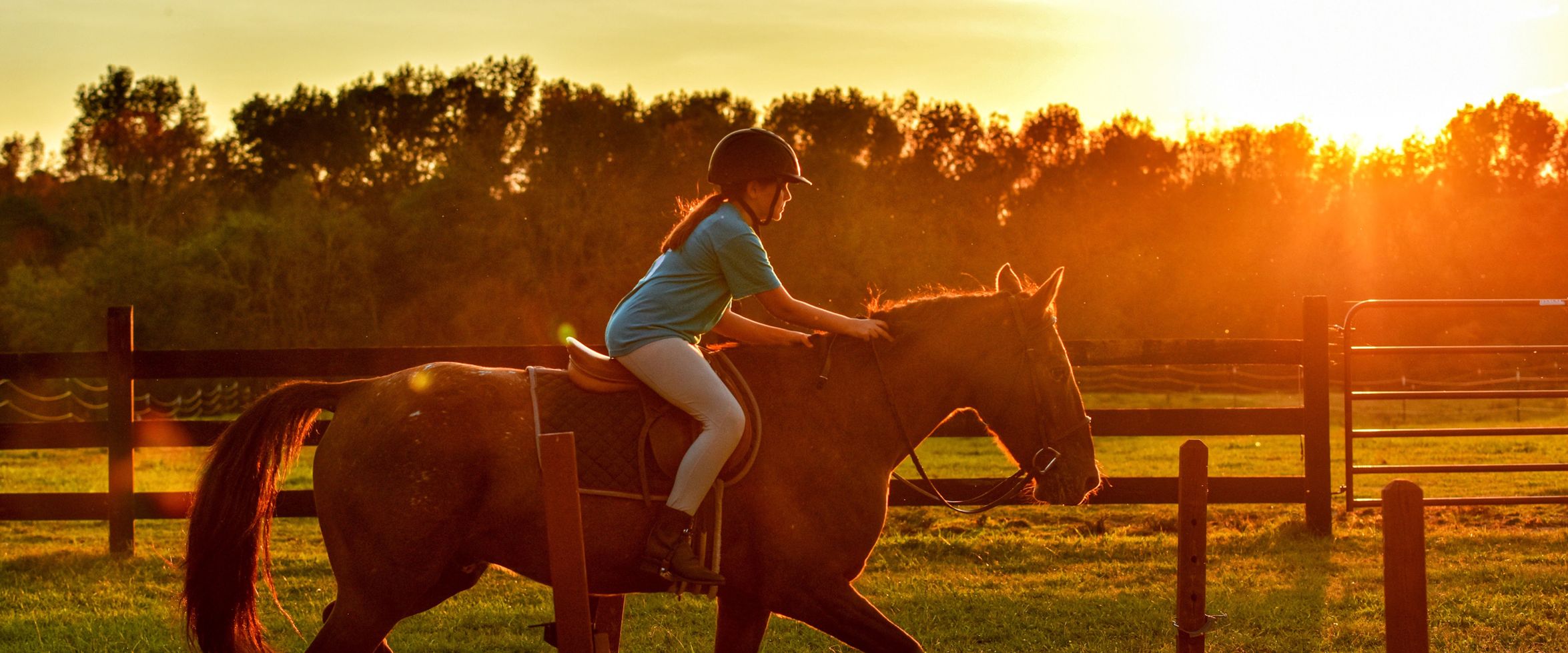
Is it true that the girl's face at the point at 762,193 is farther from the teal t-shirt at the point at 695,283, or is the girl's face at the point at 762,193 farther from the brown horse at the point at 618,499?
the brown horse at the point at 618,499

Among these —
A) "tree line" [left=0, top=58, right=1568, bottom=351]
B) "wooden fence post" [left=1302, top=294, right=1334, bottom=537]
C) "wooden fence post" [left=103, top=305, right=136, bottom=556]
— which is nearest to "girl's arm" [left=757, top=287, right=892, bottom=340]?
"wooden fence post" [left=1302, top=294, right=1334, bottom=537]

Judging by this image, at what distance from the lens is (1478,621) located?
21.9 ft

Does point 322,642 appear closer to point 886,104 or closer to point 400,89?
point 886,104

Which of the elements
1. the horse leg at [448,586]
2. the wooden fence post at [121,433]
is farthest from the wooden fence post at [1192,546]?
the wooden fence post at [121,433]

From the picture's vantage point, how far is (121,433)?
352 inches

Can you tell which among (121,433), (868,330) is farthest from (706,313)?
(121,433)

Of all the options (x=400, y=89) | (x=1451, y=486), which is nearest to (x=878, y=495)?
(x=1451, y=486)

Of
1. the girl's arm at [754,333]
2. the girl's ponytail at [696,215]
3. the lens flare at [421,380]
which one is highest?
the girl's ponytail at [696,215]

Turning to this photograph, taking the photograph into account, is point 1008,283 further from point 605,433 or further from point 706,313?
point 605,433

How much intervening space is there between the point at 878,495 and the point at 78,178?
2193 inches

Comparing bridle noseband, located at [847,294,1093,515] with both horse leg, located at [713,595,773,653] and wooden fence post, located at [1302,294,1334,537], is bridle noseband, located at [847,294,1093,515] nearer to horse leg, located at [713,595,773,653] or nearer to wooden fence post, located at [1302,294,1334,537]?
horse leg, located at [713,595,773,653]

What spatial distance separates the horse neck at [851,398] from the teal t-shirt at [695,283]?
0.36 m

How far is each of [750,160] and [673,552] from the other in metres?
1.51

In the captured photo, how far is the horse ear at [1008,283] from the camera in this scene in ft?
15.9
